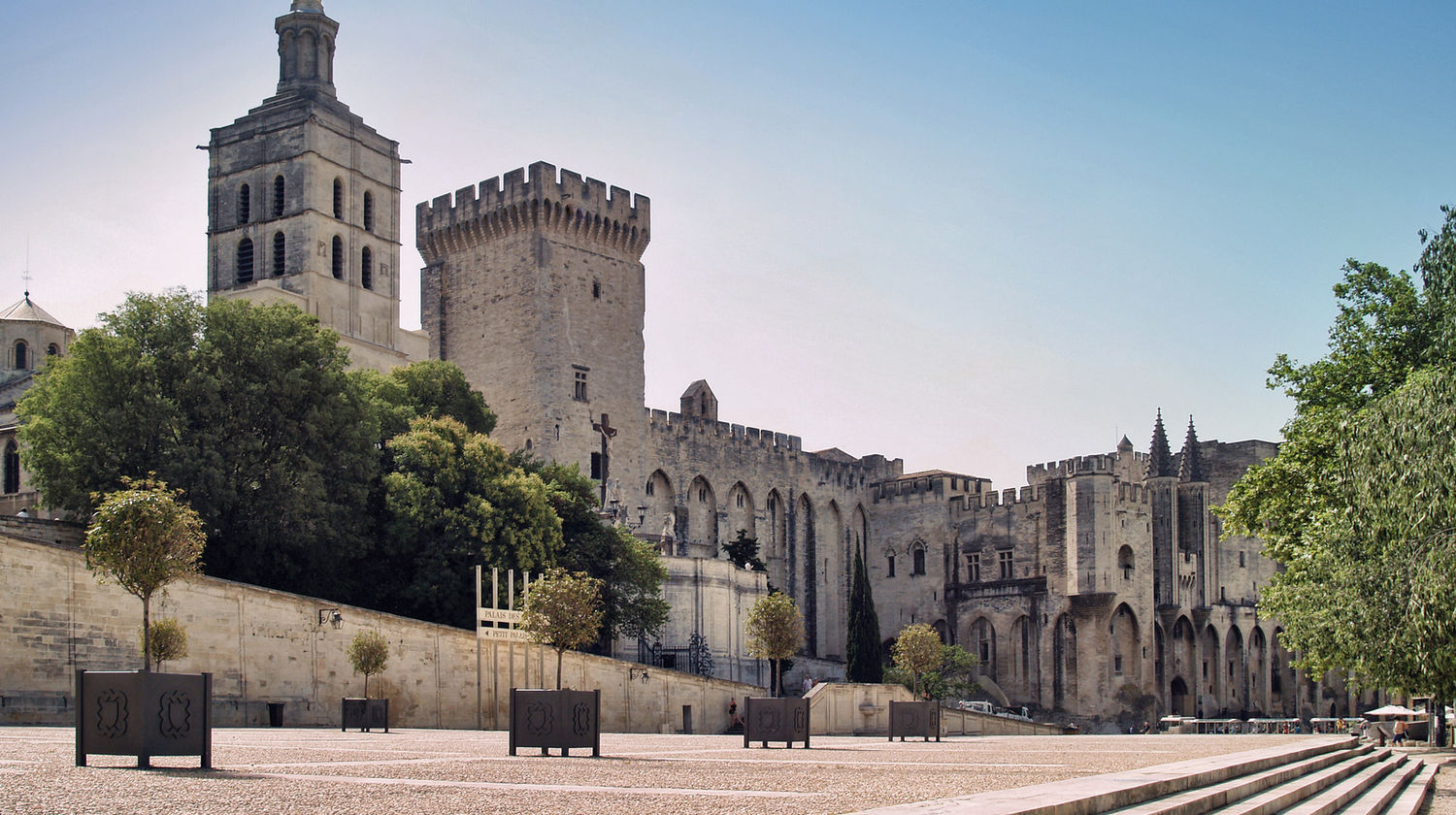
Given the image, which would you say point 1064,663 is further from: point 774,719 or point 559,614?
point 774,719

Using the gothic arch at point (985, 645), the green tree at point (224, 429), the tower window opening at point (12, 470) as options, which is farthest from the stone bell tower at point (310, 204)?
the gothic arch at point (985, 645)

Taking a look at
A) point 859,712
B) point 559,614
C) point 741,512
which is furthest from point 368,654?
point 741,512

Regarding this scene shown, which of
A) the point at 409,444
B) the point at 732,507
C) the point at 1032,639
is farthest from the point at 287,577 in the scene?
the point at 1032,639

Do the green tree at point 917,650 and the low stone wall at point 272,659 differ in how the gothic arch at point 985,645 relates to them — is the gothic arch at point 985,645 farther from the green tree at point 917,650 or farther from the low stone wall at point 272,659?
the low stone wall at point 272,659

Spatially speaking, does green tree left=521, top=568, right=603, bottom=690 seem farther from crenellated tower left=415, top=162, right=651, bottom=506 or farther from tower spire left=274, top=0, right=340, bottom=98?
tower spire left=274, top=0, right=340, bottom=98

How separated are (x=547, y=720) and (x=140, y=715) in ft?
16.2

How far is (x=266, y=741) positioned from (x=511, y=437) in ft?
107

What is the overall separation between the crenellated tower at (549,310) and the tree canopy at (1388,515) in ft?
84.7

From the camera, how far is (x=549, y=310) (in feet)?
164

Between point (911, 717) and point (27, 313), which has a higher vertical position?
point (27, 313)

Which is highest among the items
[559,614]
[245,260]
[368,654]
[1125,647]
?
[245,260]

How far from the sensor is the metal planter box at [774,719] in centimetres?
1927

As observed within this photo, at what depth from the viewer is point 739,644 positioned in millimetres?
44906

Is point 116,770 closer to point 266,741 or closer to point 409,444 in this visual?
point 266,741
